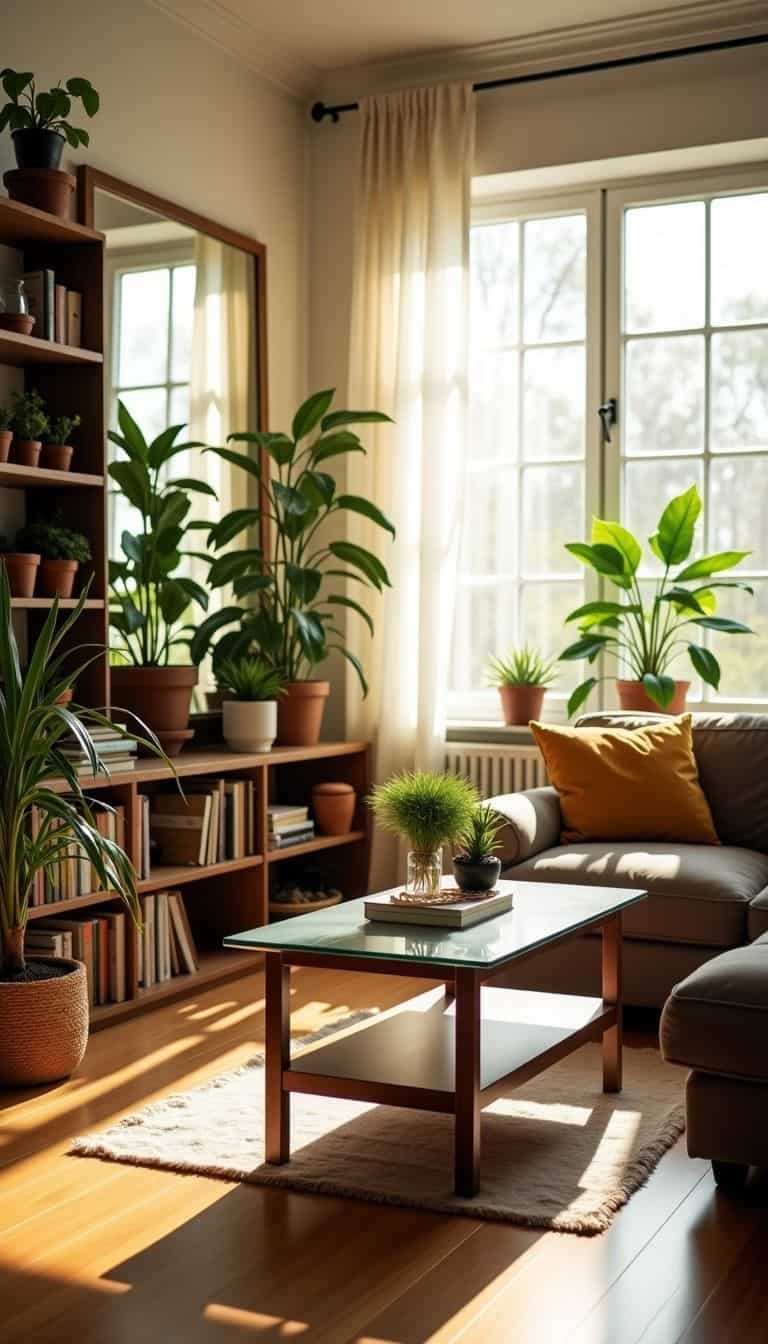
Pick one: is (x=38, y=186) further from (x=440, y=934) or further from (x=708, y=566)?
(x=708, y=566)

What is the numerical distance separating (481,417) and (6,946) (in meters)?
2.88

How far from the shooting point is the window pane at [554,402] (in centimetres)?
532

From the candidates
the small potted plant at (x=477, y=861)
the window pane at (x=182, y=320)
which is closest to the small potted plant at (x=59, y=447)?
the window pane at (x=182, y=320)

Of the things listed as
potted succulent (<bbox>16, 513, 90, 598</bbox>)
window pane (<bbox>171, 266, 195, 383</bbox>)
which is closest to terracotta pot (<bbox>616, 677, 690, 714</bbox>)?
window pane (<bbox>171, 266, 195, 383</bbox>)

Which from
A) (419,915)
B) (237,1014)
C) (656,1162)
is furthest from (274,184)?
(656,1162)

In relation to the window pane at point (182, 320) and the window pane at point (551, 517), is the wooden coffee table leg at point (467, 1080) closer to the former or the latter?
the window pane at point (182, 320)

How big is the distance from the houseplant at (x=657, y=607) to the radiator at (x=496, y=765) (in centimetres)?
34

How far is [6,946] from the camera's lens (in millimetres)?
3424

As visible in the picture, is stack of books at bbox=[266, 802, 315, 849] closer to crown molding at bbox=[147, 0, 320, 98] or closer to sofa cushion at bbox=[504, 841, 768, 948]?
sofa cushion at bbox=[504, 841, 768, 948]

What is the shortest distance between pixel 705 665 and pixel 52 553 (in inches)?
80.2

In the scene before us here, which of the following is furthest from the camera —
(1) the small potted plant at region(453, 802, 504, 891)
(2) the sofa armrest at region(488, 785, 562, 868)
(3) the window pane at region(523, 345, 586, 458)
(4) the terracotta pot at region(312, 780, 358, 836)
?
(3) the window pane at region(523, 345, 586, 458)

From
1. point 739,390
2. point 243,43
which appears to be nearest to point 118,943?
point 739,390

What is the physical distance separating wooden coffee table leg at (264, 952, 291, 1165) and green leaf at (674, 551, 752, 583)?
2384 millimetres

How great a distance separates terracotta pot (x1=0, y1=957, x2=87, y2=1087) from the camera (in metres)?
3.32
